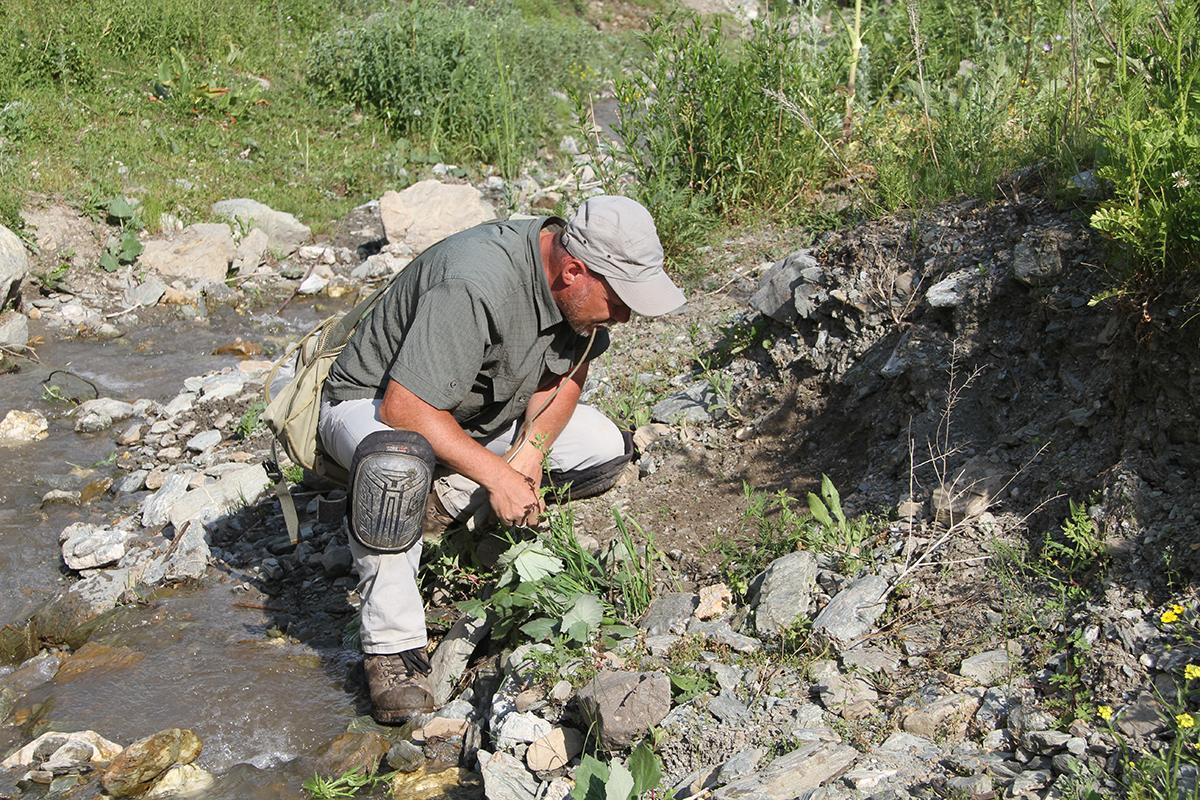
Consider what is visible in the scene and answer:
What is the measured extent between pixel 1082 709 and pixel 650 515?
6.08ft

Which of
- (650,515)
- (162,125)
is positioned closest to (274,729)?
(650,515)

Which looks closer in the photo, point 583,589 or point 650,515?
Result: point 583,589

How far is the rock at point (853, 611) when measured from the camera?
3352 mm

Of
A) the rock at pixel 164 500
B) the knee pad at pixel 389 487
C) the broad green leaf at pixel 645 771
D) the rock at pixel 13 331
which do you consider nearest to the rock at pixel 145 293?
the rock at pixel 13 331

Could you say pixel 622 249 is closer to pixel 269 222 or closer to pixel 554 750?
pixel 554 750

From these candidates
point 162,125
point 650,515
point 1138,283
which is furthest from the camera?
point 162,125

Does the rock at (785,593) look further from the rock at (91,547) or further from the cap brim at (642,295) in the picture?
the rock at (91,547)

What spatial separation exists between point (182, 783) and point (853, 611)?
206cm

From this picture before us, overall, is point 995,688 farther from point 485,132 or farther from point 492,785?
point 485,132

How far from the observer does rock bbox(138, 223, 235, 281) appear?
7.77m

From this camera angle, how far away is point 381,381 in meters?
3.91

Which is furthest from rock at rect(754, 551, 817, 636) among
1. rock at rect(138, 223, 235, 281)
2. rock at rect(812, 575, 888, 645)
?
rock at rect(138, 223, 235, 281)

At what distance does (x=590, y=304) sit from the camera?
3.69m

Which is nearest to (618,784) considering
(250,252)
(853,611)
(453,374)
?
(853,611)
